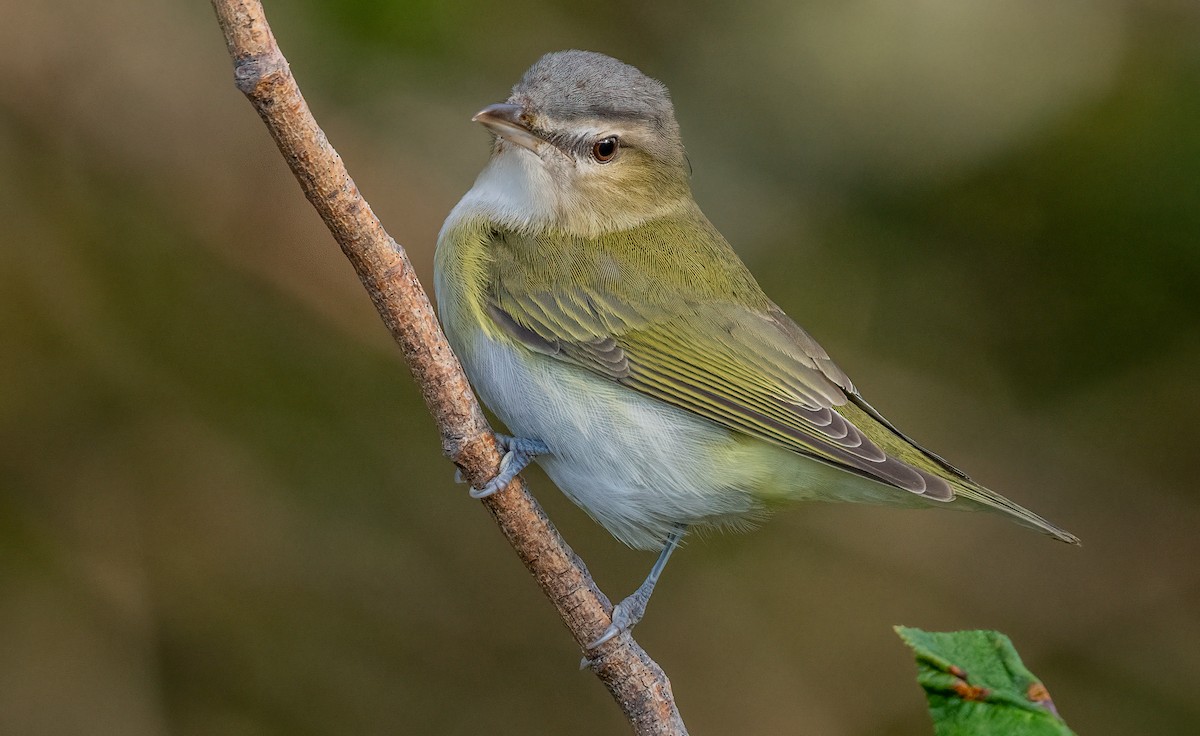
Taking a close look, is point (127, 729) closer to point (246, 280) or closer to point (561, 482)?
point (246, 280)

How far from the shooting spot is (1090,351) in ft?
18.4

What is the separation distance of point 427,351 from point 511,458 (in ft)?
1.61

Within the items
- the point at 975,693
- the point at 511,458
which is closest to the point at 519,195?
the point at 511,458

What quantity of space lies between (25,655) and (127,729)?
530mm

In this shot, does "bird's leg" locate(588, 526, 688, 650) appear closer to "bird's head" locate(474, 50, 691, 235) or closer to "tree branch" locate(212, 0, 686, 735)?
"tree branch" locate(212, 0, 686, 735)

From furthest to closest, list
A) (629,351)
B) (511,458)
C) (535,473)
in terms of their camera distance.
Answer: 1. (535,473)
2. (629,351)
3. (511,458)

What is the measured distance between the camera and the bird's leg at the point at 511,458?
3.09 m

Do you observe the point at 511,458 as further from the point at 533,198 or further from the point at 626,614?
the point at 533,198

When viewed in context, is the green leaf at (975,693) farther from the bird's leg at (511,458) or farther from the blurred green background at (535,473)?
the blurred green background at (535,473)

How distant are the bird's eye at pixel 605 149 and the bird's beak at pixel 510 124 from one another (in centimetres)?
23

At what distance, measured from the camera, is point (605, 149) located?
4152mm

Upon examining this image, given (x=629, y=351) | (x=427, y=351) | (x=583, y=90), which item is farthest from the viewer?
(x=583, y=90)

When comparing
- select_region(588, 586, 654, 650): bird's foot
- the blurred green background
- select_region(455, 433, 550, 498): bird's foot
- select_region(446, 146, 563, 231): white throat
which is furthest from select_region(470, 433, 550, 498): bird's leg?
the blurred green background

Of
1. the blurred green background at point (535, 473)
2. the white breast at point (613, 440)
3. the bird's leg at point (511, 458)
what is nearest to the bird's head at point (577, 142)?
the white breast at point (613, 440)
